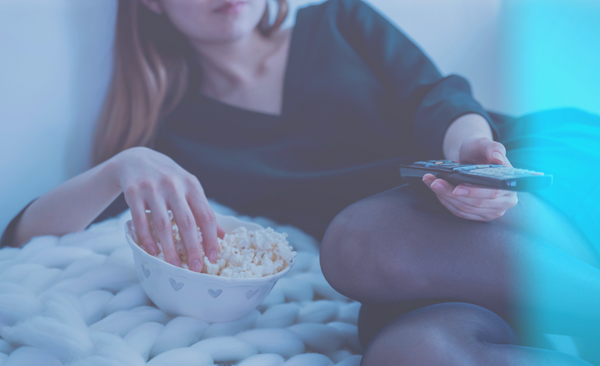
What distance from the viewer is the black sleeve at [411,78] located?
704 millimetres

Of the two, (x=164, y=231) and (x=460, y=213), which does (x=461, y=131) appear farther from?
(x=164, y=231)

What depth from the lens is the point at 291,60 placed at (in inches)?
35.4

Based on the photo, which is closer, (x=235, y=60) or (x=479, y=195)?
(x=479, y=195)

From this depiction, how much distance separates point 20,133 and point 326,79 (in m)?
0.61

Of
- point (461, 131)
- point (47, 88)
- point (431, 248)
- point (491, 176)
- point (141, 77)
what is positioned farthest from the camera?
point (141, 77)

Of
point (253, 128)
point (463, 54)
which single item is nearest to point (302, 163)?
point (253, 128)

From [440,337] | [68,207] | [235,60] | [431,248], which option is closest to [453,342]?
[440,337]

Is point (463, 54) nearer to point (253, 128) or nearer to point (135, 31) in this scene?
point (253, 128)

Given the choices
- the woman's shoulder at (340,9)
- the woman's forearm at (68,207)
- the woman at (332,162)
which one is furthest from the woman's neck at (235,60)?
the woman's forearm at (68,207)

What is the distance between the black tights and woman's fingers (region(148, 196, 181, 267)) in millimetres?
193

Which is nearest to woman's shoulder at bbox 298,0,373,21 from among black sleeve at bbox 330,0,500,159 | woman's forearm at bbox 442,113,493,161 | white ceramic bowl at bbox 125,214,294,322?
black sleeve at bbox 330,0,500,159

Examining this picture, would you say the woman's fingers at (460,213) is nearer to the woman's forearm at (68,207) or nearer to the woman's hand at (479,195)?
the woman's hand at (479,195)

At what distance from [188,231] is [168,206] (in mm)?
58

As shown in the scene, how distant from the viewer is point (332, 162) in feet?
2.75
